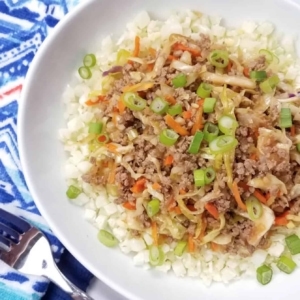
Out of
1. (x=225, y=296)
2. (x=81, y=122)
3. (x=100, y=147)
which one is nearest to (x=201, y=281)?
(x=225, y=296)

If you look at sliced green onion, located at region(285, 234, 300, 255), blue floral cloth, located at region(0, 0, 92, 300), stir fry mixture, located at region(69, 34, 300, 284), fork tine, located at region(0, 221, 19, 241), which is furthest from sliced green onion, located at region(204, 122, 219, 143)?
fork tine, located at region(0, 221, 19, 241)

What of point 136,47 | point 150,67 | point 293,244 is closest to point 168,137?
point 150,67

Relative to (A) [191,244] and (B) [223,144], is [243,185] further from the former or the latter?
(A) [191,244]

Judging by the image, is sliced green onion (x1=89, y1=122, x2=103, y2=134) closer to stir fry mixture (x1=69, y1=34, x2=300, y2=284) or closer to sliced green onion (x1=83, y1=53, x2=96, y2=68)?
stir fry mixture (x1=69, y1=34, x2=300, y2=284)

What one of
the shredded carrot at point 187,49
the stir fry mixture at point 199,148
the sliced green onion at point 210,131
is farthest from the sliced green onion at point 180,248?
the shredded carrot at point 187,49

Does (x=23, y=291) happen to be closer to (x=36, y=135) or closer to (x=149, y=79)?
(x=36, y=135)
